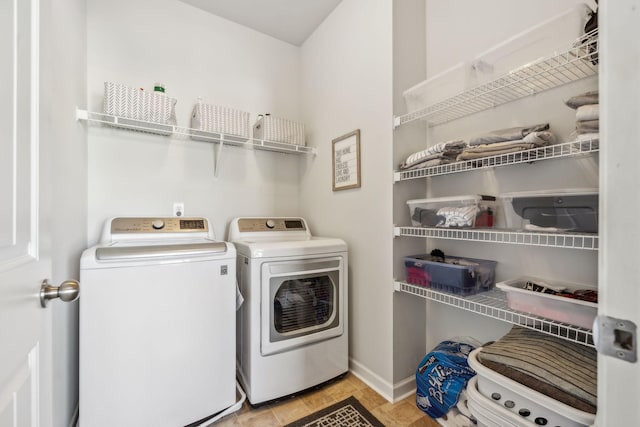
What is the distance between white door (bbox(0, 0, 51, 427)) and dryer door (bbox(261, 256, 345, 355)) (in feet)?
3.44

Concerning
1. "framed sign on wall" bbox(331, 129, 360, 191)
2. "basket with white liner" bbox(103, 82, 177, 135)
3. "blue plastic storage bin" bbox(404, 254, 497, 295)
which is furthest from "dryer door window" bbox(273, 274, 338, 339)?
"basket with white liner" bbox(103, 82, 177, 135)

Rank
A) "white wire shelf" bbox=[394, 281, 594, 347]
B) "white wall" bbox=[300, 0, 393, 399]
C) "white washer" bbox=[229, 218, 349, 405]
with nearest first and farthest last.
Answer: "white wire shelf" bbox=[394, 281, 594, 347] → "white washer" bbox=[229, 218, 349, 405] → "white wall" bbox=[300, 0, 393, 399]

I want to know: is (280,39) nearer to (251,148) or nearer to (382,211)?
(251,148)

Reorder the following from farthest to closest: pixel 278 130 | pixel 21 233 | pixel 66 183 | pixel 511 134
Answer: pixel 278 130 → pixel 66 183 → pixel 511 134 → pixel 21 233

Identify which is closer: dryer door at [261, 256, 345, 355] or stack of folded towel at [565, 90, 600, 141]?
stack of folded towel at [565, 90, 600, 141]

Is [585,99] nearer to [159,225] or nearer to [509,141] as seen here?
[509,141]

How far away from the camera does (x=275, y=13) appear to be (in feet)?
7.33

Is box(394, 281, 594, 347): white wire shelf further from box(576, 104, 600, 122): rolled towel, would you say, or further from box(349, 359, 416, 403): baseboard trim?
box(576, 104, 600, 122): rolled towel

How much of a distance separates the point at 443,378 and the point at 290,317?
36.0 inches

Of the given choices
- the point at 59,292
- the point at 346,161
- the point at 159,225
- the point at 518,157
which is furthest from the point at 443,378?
the point at 159,225

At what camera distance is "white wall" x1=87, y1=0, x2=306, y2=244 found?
183cm

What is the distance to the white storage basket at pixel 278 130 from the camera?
2.18 metres

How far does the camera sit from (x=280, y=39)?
101 inches

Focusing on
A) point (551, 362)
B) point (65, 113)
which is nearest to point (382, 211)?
point (551, 362)
